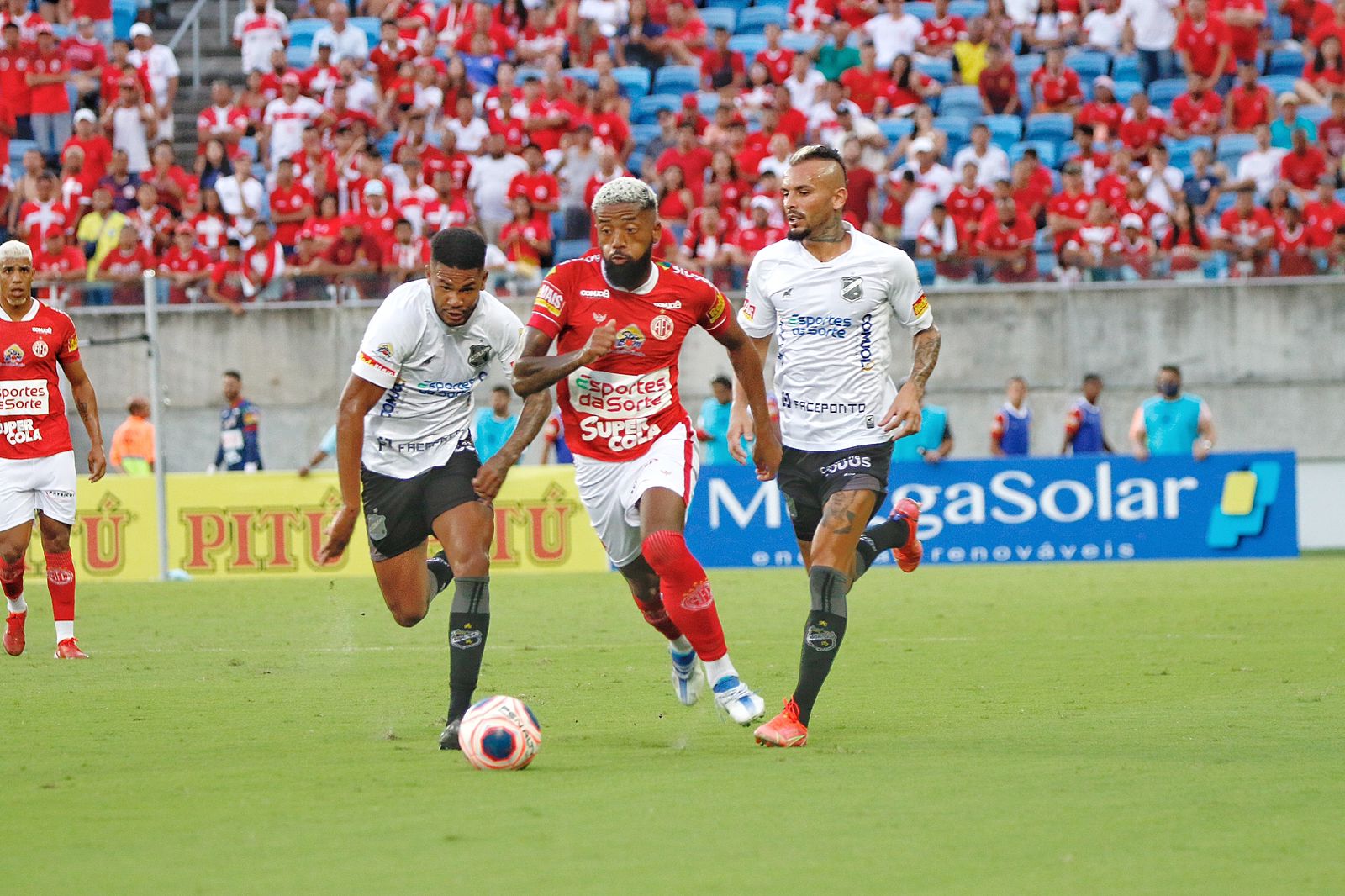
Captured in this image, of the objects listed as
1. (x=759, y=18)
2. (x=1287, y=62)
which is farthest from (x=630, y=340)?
(x=1287, y=62)

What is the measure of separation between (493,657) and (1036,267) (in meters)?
12.0

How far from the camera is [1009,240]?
21281mm

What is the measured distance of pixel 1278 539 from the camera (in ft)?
63.5

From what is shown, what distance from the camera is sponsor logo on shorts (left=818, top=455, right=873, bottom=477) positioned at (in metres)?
8.02

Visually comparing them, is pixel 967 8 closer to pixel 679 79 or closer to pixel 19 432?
pixel 679 79

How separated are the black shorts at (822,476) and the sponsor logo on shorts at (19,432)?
532 centimetres

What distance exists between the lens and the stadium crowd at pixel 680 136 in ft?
70.2

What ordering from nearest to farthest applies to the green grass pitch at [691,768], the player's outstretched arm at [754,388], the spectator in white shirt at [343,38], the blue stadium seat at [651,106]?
1. the green grass pitch at [691,768]
2. the player's outstretched arm at [754,388]
3. the blue stadium seat at [651,106]
4. the spectator in white shirt at [343,38]

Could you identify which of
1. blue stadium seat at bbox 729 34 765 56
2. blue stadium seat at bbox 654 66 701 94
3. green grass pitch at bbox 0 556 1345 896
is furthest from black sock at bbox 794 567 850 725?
blue stadium seat at bbox 729 34 765 56

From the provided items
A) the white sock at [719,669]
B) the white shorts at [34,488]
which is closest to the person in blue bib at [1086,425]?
the white shorts at [34,488]

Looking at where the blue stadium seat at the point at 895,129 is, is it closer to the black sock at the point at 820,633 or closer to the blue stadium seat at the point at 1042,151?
the blue stadium seat at the point at 1042,151

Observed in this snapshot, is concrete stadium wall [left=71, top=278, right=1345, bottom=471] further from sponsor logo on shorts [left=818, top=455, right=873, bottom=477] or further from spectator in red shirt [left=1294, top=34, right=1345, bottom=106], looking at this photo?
sponsor logo on shorts [left=818, top=455, right=873, bottom=477]

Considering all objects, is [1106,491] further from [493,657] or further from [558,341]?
[558,341]

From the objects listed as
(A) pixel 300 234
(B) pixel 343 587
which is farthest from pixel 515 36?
(B) pixel 343 587
